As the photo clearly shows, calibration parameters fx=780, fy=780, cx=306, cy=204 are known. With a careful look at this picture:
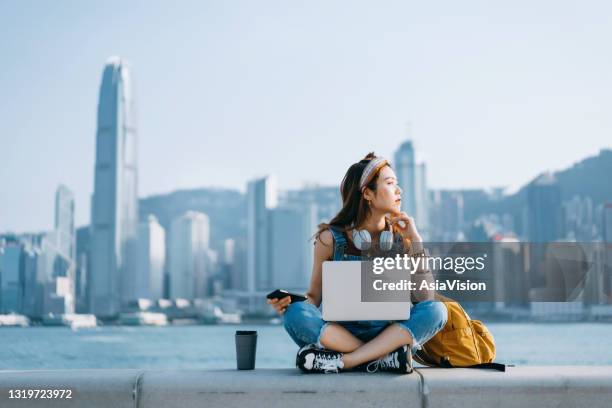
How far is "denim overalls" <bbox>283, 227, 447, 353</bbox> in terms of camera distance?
3.36 metres

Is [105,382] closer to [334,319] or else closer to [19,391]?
[19,391]

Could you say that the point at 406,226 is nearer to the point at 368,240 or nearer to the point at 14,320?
the point at 368,240

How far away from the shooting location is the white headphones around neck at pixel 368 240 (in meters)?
3.54

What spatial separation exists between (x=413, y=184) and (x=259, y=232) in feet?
76.4

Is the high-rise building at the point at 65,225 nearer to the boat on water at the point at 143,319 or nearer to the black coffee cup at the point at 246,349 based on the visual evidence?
the boat on water at the point at 143,319

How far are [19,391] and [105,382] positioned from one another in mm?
351

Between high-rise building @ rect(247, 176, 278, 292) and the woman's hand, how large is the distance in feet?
250

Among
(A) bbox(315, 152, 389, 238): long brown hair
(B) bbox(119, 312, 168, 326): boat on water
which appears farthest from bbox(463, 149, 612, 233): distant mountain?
(A) bbox(315, 152, 389, 238): long brown hair

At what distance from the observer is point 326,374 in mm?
3211

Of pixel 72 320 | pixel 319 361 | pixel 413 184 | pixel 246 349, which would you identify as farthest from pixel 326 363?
pixel 413 184

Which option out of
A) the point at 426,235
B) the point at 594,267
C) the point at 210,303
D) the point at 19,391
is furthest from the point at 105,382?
the point at 426,235

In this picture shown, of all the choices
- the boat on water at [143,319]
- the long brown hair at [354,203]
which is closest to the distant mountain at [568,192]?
the boat on water at [143,319]

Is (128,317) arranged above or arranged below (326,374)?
below

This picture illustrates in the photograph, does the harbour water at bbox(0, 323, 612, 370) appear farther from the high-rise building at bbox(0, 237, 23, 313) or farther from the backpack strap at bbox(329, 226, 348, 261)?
the backpack strap at bbox(329, 226, 348, 261)
